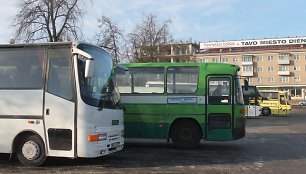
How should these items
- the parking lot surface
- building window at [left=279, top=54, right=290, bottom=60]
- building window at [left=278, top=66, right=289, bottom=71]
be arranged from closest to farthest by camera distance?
1. the parking lot surface
2. building window at [left=279, top=54, right=290, bottom=60]
3. building window at [left=278, top=66, right=289, bottom=71]

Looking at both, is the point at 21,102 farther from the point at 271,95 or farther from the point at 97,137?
the point at 271,95

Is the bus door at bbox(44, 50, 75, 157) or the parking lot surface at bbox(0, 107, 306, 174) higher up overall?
the bus door at bbox(44, 50, 75, 157)

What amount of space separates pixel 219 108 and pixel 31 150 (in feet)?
22.4

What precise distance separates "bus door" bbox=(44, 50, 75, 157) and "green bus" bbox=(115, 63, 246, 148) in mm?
4231

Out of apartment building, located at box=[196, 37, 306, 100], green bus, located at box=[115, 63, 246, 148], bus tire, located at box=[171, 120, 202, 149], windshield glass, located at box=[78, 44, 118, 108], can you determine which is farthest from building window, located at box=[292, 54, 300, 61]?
windshield glass, located at box=[78, 44, 118, 108]

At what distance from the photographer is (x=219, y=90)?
14.8 metres

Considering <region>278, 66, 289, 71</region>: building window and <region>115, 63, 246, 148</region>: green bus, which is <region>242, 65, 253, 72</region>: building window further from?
<region>115, 63, 246, 148</region>: green bus

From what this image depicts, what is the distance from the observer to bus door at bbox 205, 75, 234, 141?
14609 mm

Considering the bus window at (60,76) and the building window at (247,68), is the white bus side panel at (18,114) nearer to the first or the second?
the bus window at (60,76)

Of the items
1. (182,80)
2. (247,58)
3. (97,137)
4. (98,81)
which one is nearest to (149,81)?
(182,80)

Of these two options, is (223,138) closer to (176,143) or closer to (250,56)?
(176,143)

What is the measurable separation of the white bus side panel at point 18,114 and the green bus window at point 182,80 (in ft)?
18.9

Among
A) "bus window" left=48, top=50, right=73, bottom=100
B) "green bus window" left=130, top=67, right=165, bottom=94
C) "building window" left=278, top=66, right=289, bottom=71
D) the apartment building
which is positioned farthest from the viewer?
"building window" left=278, top=66, right=289, bottom=71

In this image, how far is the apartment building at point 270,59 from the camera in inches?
4176
